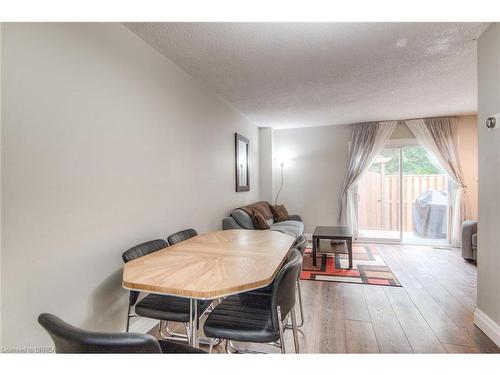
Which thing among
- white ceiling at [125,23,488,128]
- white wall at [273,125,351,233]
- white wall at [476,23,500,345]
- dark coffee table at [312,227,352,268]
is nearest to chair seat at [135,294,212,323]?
white ceiling at [125,23,488,128]

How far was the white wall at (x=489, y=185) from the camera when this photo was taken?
1.90m

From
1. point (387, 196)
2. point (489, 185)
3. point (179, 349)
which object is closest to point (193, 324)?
point (179, 349)

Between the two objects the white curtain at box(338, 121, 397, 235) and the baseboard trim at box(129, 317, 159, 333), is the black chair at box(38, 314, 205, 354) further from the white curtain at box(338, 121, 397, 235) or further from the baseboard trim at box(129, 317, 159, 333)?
the white curtain at box(338, 121, 397, 235)

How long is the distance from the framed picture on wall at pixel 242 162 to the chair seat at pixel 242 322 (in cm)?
267

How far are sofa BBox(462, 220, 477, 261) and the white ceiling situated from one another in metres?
1.87

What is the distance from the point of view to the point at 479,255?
7.11 ft

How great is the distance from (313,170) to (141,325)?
440cm

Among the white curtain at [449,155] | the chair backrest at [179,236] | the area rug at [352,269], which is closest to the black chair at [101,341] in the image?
the chair backrest at [179,236]

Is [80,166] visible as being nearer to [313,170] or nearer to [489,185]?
[489,185]

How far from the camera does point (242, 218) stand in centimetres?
364

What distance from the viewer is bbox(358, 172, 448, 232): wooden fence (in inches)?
194

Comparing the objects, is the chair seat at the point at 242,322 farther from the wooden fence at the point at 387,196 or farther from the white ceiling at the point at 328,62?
the wooden fence at the point at 387,196

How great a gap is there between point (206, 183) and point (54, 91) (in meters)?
1.87
